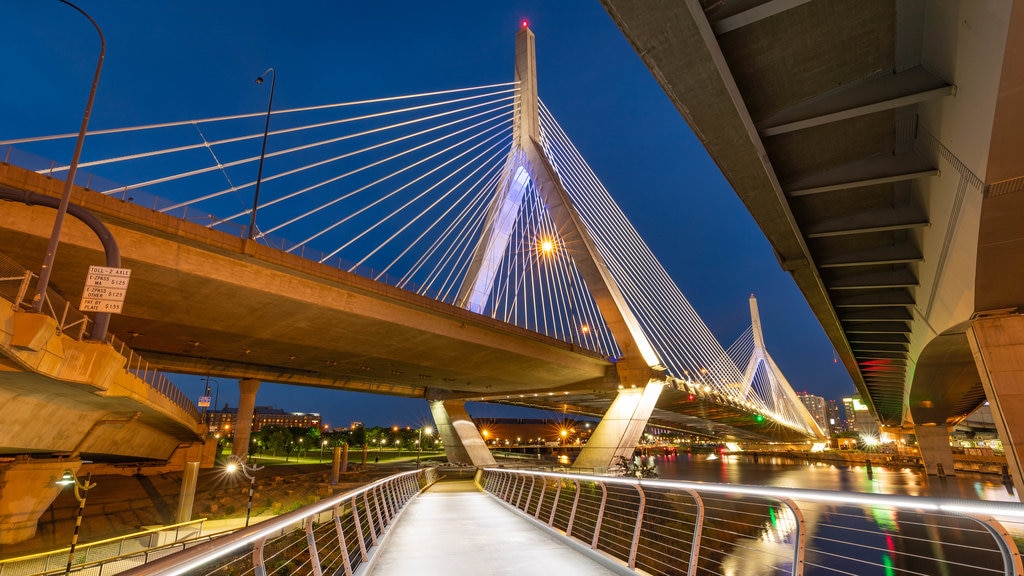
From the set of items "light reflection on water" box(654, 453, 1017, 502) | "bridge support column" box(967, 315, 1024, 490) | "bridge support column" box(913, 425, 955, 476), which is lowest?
"light reflection on water" box(654, 453, 1017, 502)

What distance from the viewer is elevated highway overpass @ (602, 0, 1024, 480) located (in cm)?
623

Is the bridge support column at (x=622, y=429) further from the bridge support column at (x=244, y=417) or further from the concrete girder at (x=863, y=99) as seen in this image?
the bridge support column at (x=244, y=417)

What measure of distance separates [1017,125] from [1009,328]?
773 centimetres

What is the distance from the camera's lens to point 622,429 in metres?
32.2

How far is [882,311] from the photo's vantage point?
1945cm

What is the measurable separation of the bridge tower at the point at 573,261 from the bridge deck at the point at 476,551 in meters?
21.6

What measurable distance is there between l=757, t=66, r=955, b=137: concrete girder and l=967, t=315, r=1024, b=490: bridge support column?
661 cm

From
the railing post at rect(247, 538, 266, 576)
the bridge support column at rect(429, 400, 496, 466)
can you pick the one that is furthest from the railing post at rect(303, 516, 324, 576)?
the bridge support column at rect(429, 400, 496, 466)

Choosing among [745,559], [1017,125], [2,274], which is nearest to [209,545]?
[1017,125]

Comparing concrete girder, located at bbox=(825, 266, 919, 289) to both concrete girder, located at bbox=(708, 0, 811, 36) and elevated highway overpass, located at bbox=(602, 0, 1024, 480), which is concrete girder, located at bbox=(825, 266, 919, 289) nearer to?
elevated highway overpass, located at bbox=(602, 0, 1024, 480)

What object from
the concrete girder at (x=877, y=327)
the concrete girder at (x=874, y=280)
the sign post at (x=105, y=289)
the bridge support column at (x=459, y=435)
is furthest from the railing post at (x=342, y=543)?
the bridge support column at (x=459, y=435)

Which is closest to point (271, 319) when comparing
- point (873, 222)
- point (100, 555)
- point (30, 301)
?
point (100, 555)

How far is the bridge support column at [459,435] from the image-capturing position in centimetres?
4850

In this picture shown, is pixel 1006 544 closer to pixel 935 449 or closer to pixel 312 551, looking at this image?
pixel 312 551
